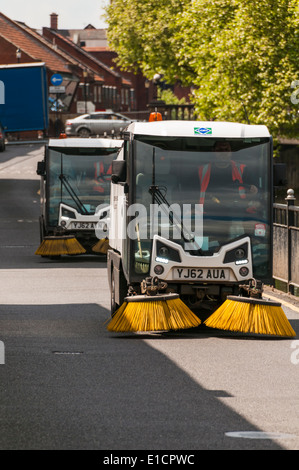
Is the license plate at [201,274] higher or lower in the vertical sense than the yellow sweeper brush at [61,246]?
higher

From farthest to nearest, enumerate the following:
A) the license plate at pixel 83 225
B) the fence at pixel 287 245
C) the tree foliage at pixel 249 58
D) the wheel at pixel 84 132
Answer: the wheel at pixel 84 132 → the tree foliage at pixel 249 58 → the license plate at pixel 83 225 → the fence at pixel 287 245

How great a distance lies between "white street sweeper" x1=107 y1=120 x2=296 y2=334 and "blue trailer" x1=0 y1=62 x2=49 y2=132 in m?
26.5

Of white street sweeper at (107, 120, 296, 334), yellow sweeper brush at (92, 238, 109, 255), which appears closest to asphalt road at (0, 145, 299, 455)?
white street sweeper at (107, 120, 296, 334)

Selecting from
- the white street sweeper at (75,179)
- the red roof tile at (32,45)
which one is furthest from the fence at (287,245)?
the red roof tile at (32,45)

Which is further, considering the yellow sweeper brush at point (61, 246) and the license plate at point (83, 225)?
the license plate at point (83, 225)

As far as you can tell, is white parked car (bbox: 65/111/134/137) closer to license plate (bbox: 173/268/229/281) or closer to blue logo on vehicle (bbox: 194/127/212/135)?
blue logo on vehicle (bbox: 194/127/212/135)

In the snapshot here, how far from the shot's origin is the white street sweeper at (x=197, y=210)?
509 inches

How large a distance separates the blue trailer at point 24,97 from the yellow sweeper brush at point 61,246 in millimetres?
15272

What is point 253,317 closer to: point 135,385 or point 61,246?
point 135,385

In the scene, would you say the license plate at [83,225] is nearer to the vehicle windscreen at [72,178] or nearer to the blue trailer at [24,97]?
the vehicle windscreen at [72,178]

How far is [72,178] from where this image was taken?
1022 inches

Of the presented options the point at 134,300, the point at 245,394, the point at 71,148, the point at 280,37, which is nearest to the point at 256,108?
the point at 280,37

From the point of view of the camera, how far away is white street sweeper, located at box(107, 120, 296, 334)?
12.9m
